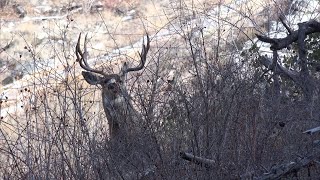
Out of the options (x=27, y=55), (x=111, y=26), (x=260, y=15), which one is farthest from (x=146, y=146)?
(x=111, y=26)

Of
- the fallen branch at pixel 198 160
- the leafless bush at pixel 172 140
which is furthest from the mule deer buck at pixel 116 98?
the fallen branch at pixel 198 160

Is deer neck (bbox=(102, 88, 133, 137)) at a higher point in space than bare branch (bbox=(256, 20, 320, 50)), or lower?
lower

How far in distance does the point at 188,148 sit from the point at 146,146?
0.31 m

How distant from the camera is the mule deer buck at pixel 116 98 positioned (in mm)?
5027

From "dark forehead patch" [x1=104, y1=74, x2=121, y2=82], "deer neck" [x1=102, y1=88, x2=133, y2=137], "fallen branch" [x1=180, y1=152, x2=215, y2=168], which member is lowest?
"fallen branch" [x1=180, y1=152, x2=215, y2=168]

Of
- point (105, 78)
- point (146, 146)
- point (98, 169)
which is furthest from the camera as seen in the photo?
point (105, 78)

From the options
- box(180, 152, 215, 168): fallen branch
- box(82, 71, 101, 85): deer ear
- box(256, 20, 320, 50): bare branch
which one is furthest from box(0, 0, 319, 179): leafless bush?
box(82, 71, 101, 85): deer ear

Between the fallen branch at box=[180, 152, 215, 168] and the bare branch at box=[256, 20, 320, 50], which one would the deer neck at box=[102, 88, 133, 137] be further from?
the bare branch at box=[256, 20, 320, 50]

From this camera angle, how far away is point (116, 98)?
6.55m

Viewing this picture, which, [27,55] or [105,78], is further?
[27,55]

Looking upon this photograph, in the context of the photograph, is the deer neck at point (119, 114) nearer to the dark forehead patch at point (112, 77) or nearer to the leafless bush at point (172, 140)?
the leafless bush at point (172, 140)

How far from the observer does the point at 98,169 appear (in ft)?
14.0

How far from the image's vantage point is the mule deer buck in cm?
503

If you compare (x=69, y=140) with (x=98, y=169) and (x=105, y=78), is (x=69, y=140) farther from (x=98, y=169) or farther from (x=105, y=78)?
(x=105, y=78)
